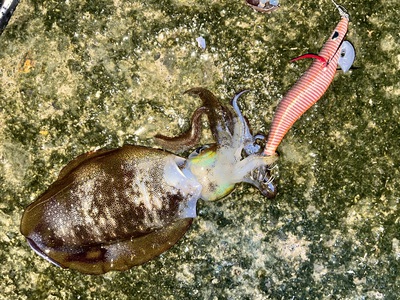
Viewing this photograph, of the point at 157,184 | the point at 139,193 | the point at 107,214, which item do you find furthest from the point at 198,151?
the point at 107,214

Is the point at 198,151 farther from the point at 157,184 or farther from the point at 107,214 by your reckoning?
the point at 107,214

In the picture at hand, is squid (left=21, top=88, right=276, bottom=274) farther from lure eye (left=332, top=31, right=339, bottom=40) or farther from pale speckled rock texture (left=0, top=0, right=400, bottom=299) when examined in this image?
lure eye (left=332, top=31, right=339, bottom=40)

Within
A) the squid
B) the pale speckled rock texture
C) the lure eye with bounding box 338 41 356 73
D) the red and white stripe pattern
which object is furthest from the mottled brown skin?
the lure eye with bounding box 338 41 356 73

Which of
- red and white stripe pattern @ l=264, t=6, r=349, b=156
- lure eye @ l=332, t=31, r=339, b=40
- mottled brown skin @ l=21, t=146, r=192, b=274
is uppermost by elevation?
lure eye @ l=332, t=31, r=339, b=40

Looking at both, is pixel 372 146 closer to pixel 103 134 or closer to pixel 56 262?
pixel 103 134

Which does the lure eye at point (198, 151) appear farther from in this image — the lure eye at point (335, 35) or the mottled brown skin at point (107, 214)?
the lure eye at point (335, 35)

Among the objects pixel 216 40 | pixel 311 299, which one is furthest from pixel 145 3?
pixel 311 299

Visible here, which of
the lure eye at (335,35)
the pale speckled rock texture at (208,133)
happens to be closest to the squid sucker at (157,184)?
the lure eye at (335,35)

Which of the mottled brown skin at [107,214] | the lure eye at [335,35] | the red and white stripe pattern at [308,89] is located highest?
the lure eye at [335,35]
